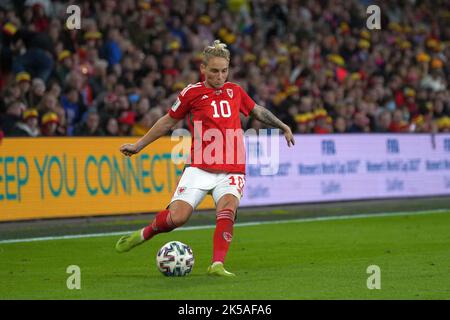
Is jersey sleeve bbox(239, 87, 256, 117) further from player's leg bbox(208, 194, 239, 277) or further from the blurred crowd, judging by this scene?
the blurred crowd

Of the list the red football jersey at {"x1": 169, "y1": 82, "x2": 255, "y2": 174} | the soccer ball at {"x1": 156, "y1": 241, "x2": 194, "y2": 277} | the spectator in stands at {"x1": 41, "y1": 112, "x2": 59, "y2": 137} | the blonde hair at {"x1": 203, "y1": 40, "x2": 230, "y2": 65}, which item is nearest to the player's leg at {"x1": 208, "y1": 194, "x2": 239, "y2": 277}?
the soccer ball at {"x1": 156, "y1": 241, "x2": 194, "y2": 277}

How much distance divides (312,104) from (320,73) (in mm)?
1948

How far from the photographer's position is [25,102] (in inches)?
770

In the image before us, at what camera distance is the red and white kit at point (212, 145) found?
452 inches

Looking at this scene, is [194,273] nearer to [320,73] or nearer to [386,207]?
[386,207]

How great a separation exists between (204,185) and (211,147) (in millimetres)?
414

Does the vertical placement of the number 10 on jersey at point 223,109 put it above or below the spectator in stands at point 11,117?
below

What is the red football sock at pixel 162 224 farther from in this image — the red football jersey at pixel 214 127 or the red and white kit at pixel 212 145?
the red football jersey at pixel 214 127

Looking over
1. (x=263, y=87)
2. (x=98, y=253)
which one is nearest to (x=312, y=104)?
(x=263, y=87)

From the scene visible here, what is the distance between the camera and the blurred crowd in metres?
20.5

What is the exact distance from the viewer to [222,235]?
11.3 m

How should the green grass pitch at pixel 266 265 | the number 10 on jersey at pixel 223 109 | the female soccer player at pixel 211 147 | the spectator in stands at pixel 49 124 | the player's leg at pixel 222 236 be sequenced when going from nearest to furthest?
the green grass pitch at pixel 266 265 < the player's leg at pixel 222 236 < the female soccer player at pixel 211 147 < the number 10 on jersey at pixel 223 109 < the spectator in stands at pixel 49 124

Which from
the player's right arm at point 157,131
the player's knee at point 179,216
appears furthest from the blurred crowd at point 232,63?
the player's knee at point 179,216
